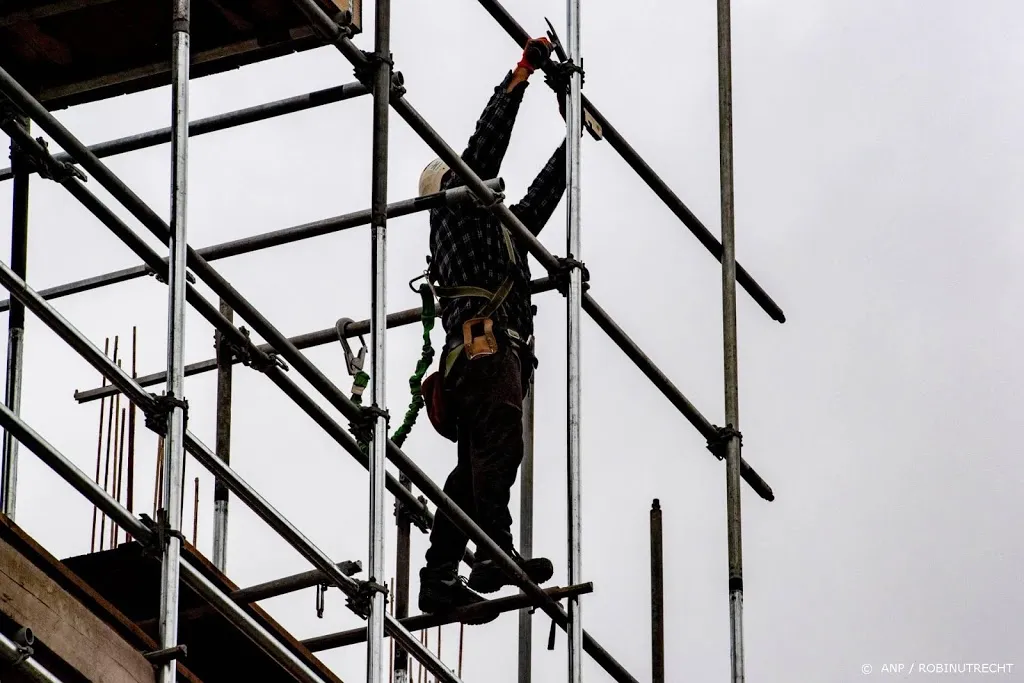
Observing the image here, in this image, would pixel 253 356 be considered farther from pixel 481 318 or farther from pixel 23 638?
pixel 23 638

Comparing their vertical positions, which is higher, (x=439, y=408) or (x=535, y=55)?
(x=535, y=55)

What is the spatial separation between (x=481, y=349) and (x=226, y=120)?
167cm

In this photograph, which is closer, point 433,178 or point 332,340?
point 433,178

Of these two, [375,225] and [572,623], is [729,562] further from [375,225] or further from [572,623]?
[375,225]

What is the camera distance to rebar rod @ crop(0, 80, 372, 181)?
Answer: 9.76 meters

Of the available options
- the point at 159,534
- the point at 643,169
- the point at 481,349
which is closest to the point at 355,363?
the point at 481,349

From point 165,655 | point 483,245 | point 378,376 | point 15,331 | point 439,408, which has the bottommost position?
point 165,655

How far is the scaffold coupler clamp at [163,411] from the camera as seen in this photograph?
7262 mm

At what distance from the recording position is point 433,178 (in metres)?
10.4

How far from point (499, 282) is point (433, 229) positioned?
17.5 inches

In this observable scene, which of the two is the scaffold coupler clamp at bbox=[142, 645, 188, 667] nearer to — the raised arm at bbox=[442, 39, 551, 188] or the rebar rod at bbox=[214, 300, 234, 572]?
the rebar rod at bbox=[214, 300, 234, 572]

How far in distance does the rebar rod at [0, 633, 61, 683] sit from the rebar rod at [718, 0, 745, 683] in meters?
4.73

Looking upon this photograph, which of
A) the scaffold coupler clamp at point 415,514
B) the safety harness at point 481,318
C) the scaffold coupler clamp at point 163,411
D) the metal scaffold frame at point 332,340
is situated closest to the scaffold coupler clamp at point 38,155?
the metal scaffold frame at point 332,340

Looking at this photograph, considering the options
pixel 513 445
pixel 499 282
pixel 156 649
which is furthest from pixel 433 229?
pixel 156 649
